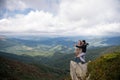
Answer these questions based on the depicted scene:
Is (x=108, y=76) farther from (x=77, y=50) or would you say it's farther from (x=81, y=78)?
(x=77, y=50)

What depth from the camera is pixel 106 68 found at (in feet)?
71.7

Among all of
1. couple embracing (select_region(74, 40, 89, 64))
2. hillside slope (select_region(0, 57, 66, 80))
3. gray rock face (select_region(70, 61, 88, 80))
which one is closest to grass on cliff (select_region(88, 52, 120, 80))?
gray rock face (select_region(70, 61, 88, 80))

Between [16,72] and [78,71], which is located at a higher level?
[78,71]

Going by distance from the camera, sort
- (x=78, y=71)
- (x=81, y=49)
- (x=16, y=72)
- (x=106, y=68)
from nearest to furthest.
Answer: (x=106, y=68) → (x=78, y=71) → (x=81, y=49) → (x=16, y=72)

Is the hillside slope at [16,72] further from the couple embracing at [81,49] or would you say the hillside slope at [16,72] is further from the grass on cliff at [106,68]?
the grass on cliff at [106,68]

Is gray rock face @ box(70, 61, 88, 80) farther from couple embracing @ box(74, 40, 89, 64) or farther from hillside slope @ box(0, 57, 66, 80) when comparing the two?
hillside slope @ box(0, 57, 66, 80)

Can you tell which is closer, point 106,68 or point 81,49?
point 106,68

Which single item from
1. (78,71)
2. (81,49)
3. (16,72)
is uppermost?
(81,49)

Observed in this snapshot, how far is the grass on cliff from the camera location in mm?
21156

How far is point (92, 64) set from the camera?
23641mm

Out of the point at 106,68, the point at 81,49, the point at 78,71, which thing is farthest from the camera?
the point at 81,49

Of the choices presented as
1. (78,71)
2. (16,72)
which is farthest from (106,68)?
(16,72)

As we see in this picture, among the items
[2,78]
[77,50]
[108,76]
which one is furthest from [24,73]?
[108,76]

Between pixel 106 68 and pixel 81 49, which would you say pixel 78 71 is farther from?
pixel 106 68
